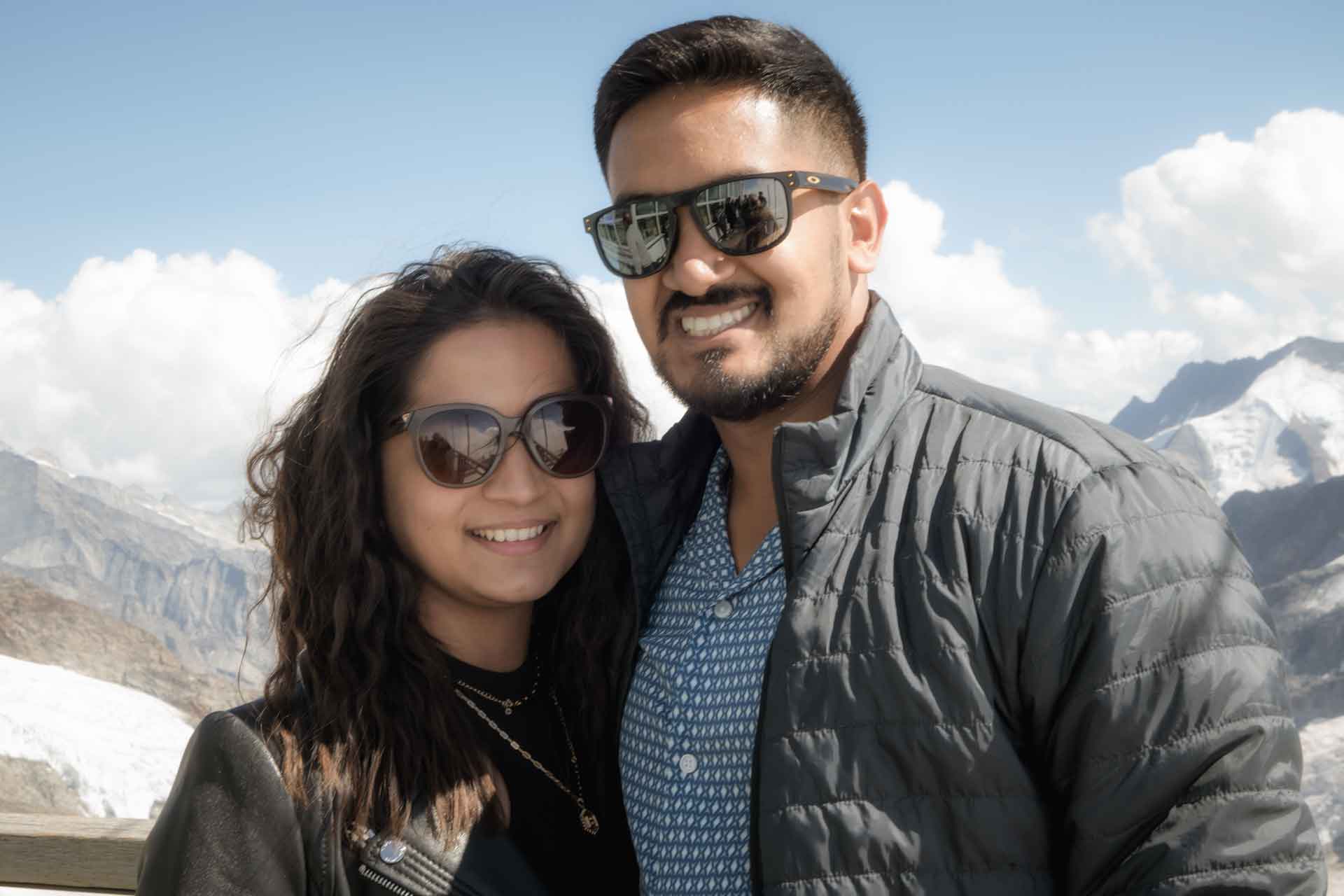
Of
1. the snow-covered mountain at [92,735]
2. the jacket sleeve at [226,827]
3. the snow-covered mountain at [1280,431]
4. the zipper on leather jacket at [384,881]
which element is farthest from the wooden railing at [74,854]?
the snow-covered mountain at [1280,431]

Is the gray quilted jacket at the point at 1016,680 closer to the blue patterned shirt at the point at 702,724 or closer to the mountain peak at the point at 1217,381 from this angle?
the blue patterned shirt at the point at 702,724

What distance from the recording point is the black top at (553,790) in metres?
2.86

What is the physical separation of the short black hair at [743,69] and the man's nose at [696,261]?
372 mm

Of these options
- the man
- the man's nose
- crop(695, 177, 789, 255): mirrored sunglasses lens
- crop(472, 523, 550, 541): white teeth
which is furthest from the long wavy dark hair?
crop(695, 177, 789, 255): mirrored sunglasses lens

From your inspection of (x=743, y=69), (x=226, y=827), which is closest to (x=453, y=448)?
(x=226, y=827)

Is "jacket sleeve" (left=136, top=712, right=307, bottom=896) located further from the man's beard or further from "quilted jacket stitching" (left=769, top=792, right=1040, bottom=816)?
the man's beard

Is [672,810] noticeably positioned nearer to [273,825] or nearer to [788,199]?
[273,825]

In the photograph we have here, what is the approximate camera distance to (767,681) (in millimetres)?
2256

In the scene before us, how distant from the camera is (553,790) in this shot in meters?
3.00

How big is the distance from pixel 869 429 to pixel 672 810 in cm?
102

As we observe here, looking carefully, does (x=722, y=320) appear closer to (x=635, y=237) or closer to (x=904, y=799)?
(x=635, y=237)

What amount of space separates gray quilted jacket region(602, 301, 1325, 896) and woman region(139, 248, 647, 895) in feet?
2.93

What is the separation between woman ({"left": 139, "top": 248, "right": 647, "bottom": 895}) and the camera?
2639 mm

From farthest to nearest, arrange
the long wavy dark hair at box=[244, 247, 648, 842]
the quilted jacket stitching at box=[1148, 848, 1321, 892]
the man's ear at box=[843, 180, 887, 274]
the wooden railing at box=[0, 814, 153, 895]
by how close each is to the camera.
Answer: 1. the wooden railing at box=[0, 814, 153, 895]
2. the man's ear at box=[843, 180, 887, 274]
3. the long wavy dark hair at box=[244, 247, 648, 842]
4. the quilted jacket stitching at box=[1148, 848, 1321, 892]
